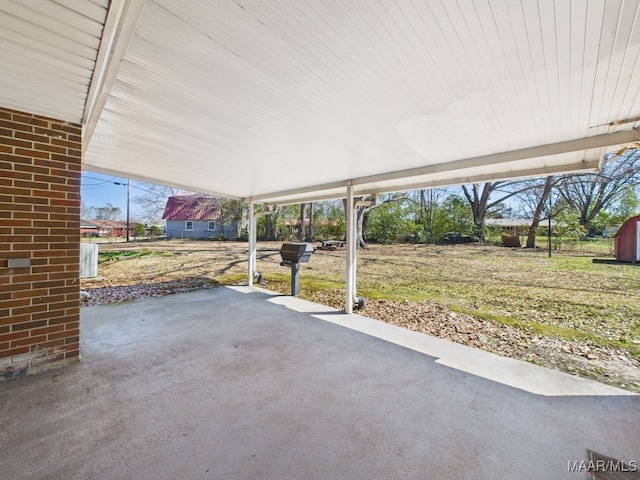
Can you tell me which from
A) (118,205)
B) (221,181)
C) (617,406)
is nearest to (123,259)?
(221,181)

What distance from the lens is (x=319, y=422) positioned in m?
2.03

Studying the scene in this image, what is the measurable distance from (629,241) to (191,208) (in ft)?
86.3

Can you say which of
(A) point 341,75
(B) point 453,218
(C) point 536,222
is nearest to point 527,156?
(A) point 341,75

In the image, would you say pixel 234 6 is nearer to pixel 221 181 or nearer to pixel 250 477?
pixel 250 477

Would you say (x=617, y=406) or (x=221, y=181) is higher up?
(x=221, y=181)

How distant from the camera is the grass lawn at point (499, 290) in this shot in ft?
12.0

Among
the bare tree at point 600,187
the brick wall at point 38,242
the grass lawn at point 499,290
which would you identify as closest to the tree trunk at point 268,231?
the grass lawn at point 499,290

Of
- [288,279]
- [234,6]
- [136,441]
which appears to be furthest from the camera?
[288,279]

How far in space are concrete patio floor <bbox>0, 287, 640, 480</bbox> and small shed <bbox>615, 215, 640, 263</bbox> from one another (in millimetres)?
7955

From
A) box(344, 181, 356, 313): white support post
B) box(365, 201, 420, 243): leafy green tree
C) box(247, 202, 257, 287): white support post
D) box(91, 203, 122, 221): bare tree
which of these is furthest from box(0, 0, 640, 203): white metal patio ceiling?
box(91, 203, 122, 221): bare tree

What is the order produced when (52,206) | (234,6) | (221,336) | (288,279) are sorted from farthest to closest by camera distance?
1. (288,279)
2. (221,336)
3. (52,206)
4. (234,6)

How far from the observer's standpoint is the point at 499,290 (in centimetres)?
677

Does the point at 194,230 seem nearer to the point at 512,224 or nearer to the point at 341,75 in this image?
the point at 341,75

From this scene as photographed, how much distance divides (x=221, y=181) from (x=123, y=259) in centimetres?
834
